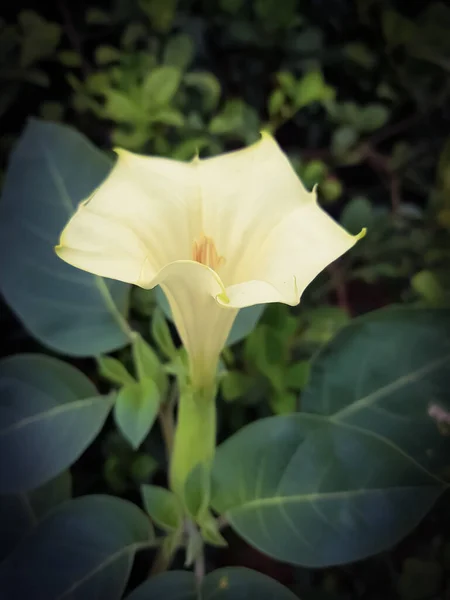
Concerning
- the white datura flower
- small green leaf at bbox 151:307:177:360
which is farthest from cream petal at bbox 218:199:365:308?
small green leaf at bbox 151:307:177:360

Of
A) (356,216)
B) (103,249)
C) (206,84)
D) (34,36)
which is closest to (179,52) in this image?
(206,84)

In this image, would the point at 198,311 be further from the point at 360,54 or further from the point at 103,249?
the point at 360,54

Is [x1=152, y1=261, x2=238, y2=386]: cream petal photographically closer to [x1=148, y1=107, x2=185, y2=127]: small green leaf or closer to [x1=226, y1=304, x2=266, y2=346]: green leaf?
[x1=226, y1=304, x2=266, y2=346]: green leaf

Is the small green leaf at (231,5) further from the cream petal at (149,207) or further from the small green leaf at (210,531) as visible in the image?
the small green leaf at (210,531)

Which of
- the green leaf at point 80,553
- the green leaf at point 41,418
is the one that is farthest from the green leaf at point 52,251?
the green leaf at point 80,553

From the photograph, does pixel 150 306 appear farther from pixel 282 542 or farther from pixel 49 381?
pixel 282 542

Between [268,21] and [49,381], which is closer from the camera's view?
[49,381]

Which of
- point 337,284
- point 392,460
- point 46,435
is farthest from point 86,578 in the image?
point 337,284

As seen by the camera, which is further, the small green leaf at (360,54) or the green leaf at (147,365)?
the small green leaf at (360,54)
